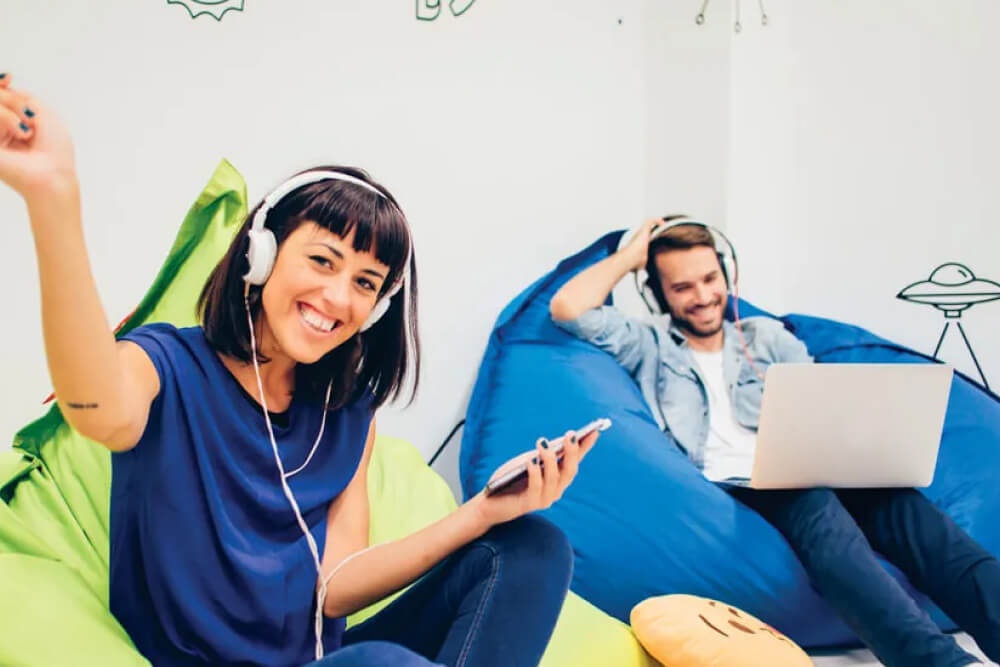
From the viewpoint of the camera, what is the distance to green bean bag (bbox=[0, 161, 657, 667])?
83cm

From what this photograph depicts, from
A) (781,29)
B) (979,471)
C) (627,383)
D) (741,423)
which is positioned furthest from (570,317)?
(781,29)

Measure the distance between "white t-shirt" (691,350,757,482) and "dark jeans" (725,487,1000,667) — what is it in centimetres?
15

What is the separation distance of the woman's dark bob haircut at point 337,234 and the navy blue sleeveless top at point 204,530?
0.13 ft

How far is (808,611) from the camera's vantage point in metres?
1.47

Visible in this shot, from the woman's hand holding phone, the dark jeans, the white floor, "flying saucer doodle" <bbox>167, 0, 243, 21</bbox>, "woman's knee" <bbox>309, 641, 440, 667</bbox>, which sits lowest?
the white floor

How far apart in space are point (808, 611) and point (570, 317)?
0.80 metres

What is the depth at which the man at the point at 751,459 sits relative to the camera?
131 cm

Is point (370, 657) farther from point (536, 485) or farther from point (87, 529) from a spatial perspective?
point (87, 529)

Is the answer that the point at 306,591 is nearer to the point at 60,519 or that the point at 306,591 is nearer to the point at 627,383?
the point at 60,519

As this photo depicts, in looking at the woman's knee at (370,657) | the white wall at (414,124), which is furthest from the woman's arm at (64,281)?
the white wall at (414,124)

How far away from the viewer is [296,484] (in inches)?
39.6

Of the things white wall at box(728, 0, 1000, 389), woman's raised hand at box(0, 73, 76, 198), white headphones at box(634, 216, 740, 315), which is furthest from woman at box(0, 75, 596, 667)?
white wall at box(728, 0, 1000, 389)

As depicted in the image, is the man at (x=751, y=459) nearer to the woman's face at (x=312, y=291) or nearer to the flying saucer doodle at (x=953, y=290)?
the flying saucer doodle at (x=953, y=290)

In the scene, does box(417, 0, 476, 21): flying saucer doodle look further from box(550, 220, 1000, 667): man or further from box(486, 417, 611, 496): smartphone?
box(486, 417, 611, 496): smartphone
